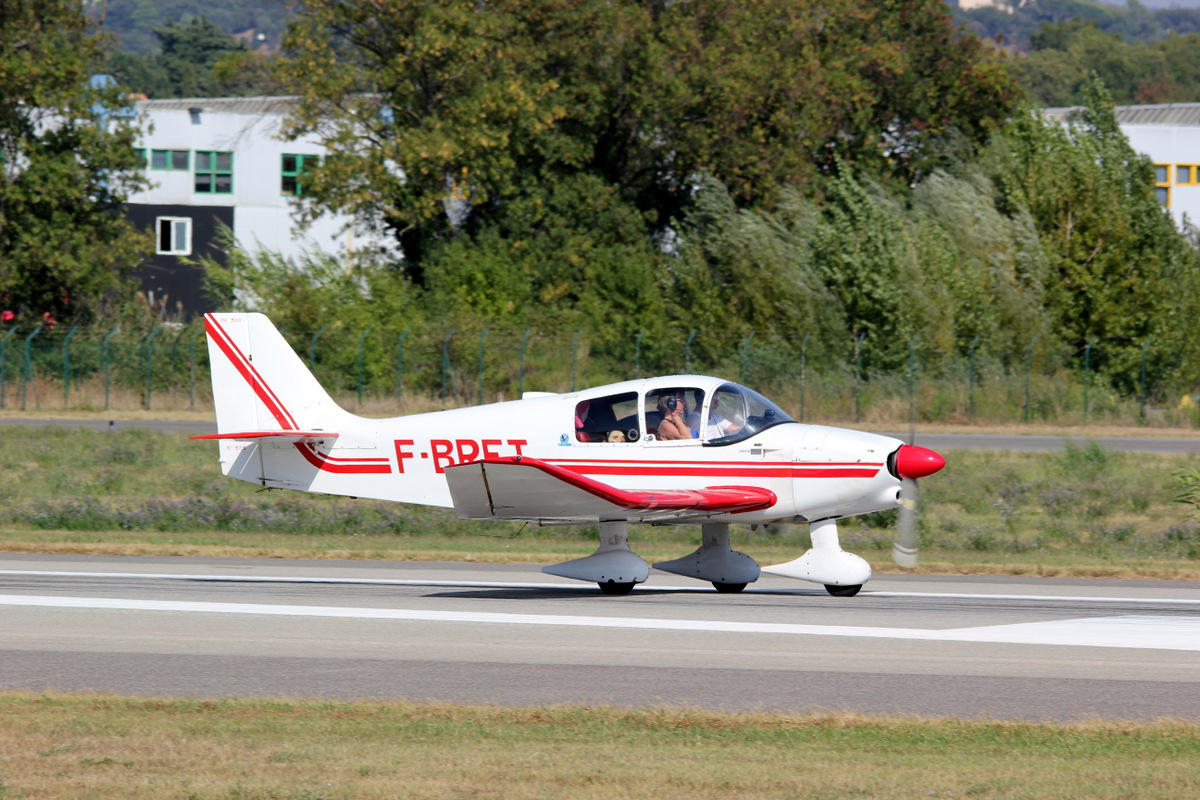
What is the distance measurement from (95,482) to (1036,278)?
92.1ft

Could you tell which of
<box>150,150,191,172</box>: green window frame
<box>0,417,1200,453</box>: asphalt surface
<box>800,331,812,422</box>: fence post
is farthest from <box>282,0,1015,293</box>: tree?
<box>150,150,191,172</box>: green window frame

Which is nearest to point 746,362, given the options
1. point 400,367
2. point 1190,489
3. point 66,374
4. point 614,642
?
point 400,367

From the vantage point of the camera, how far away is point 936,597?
45.2 ft

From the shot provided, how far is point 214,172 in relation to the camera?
58.2 meters

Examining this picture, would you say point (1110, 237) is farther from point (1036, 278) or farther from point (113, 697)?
point (113, 697)

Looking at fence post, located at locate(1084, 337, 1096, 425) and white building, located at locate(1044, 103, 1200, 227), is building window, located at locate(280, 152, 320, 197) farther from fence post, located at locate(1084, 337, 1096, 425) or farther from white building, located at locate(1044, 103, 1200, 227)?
fence post, located at locate(1084, 337, 1096, 425)

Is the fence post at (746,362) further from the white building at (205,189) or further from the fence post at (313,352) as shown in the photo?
the white building at (205,189)

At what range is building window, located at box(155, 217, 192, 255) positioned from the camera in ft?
191

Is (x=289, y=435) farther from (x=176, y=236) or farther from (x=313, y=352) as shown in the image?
(x=176, y=236)

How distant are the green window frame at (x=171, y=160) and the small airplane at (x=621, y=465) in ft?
155

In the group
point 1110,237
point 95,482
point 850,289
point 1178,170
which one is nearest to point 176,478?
point 95,482

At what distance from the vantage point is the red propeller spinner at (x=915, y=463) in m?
12.4

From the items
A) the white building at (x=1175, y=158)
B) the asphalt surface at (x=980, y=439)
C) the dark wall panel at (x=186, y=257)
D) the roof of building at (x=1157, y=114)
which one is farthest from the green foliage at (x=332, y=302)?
the roof of building at (x=1157, y=114)

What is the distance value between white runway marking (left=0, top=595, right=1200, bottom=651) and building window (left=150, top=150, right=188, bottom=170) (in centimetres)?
4871
